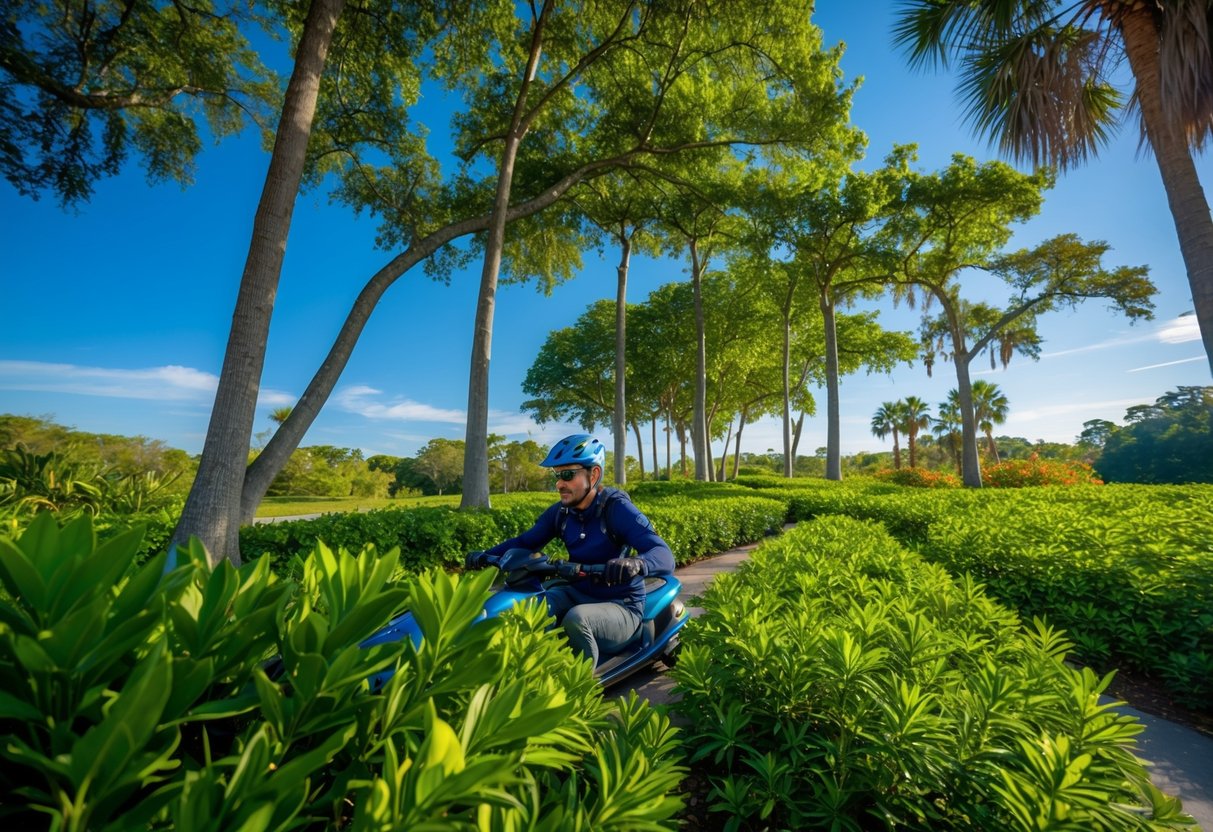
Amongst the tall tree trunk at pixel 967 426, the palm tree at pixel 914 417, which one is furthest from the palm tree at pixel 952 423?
the tall tree trunk at pixel 967 426

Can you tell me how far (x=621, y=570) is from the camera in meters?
2.72

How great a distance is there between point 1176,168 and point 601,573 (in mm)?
9246

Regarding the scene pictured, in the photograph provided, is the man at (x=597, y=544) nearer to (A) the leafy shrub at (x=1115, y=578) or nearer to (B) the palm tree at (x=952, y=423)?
(A) the leafy shrub at (x=1115, y=578)

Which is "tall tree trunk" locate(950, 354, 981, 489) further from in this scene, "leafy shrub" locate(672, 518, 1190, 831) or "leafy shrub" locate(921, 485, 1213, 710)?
"leafy shrub" locate(672, 518, 1190, 831)

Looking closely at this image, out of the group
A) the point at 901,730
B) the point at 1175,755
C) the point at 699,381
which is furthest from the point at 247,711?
the point at 699,381

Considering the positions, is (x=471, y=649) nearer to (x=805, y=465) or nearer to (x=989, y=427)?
(x=989, y=427)

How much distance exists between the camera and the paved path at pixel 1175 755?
7.61ft

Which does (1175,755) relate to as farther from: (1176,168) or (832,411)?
(832,411)

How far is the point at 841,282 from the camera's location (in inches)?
817

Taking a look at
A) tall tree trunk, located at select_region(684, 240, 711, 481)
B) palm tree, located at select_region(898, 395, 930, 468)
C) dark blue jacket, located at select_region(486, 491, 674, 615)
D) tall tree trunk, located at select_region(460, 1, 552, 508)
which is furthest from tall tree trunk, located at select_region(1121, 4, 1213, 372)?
palm tree, located at select_region(898, 395, 930, 468)

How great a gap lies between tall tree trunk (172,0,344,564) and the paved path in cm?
457

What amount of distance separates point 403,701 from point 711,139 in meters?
15.2

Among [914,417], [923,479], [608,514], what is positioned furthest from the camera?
[914,417]

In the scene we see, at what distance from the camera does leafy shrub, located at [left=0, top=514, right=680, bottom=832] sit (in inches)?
23.6
